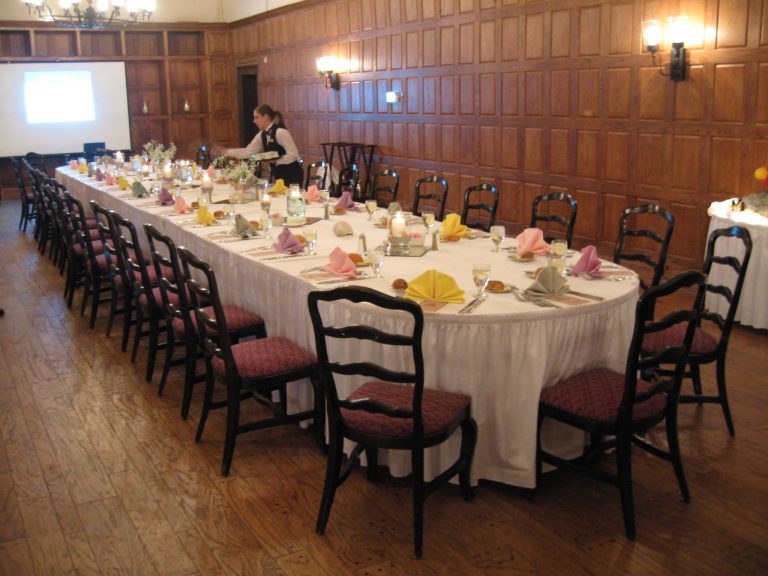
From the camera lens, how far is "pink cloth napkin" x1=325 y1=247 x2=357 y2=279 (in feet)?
13.2

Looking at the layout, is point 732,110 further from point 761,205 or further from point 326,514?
point 326,514

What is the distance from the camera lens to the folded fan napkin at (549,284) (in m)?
3.57

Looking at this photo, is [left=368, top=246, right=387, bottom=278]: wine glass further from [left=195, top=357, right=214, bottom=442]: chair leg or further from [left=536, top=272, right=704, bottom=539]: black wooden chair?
[left=536, top=272, right=704, bottom=539]: black wooden chair

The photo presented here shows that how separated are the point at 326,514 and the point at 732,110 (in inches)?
208

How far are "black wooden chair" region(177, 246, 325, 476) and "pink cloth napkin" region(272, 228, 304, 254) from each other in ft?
2.30

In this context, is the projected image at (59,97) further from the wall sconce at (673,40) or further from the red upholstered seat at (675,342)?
the red upholstered seat at (675,342)

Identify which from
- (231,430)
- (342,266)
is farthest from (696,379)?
(231,430)

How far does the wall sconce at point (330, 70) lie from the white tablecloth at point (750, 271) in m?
7.63

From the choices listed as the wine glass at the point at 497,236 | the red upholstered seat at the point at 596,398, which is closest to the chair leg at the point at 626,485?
the red upholstered seat at the point at 596,398

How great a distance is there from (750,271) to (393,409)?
12.4 ft

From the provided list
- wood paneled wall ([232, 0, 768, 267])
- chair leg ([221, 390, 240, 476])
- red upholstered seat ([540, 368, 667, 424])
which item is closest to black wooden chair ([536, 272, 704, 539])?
red upholstered seat ([540, 368, 667, 424])

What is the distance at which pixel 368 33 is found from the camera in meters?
11.6

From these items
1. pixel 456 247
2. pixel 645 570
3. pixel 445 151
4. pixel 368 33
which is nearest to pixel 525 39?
pixel 445 151

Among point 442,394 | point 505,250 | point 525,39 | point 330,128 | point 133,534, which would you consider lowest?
point 133,534
